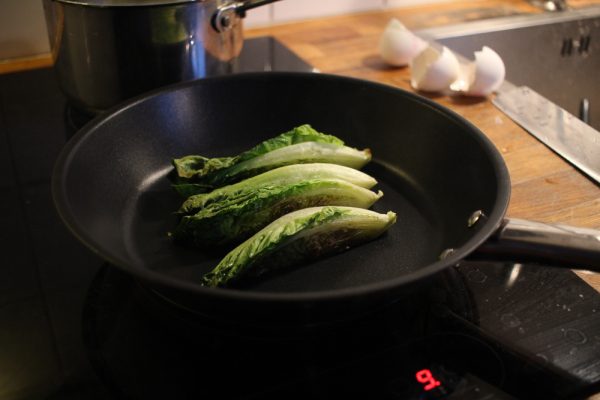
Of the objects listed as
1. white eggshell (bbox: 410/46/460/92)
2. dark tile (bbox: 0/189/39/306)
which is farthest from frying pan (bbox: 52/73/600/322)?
white eggshell (bbox: 410/46/460/92)

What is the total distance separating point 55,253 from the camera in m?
0.79

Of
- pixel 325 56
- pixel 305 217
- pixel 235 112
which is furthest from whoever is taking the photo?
pixel 325 56

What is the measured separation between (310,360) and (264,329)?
0.20 feet

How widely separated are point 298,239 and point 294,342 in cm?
12

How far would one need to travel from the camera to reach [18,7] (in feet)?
3.98

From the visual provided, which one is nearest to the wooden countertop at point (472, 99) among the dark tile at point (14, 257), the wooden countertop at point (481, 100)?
the wooden countertop at point (481, 100)

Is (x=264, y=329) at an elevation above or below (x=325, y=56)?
below

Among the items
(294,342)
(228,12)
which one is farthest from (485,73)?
(294,342)

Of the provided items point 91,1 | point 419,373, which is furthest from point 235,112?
point 419,373

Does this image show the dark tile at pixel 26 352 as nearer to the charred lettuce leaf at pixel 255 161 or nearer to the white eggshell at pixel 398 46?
the charred lettuce leaf at pixel 255 161

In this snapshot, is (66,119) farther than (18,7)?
No

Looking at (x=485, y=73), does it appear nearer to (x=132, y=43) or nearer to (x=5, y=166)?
(x=132, y=43)

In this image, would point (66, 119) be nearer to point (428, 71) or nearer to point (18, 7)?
point (18, 7)

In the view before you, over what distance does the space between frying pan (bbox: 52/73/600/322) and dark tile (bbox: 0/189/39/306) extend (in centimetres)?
11
